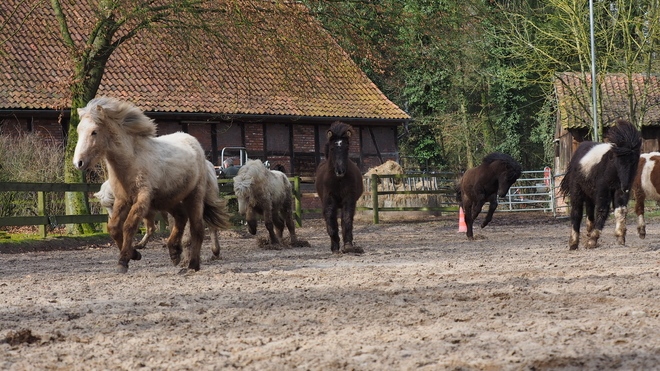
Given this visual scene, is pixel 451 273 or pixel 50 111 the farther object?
pixel 50 111

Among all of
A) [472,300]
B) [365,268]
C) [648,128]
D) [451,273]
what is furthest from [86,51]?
[648,128]

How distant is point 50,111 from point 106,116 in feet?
58.9

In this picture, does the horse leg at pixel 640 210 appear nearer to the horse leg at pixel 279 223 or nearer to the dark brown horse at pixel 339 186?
the dark brown horse at pixel 339 186

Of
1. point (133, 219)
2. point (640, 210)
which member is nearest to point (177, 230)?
point (133, 219)

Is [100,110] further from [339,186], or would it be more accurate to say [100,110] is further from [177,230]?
[339,186]

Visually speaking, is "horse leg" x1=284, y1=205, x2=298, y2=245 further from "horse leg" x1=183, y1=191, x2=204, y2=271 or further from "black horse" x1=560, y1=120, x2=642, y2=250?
"horse leg" x1=183, y1=191, x2=204, y2=271

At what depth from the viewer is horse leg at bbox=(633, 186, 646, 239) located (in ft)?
45.8

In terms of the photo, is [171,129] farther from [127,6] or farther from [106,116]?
[106,116]

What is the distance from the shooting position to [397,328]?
5434 millimetres

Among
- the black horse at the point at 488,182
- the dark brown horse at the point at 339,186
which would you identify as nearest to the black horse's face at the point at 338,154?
the dark brown horse at the point at 339,186

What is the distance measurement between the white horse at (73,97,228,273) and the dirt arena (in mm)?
546

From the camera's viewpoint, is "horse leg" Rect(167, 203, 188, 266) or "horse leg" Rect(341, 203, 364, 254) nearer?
"horse leg" Rect(167, 203, 188, 266)

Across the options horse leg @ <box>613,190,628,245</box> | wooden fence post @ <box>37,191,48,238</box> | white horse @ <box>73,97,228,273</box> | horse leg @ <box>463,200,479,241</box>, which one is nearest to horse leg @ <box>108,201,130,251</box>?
white horse @ <box>73,97,228,273</box>

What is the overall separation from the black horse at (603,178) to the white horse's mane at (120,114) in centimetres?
640
